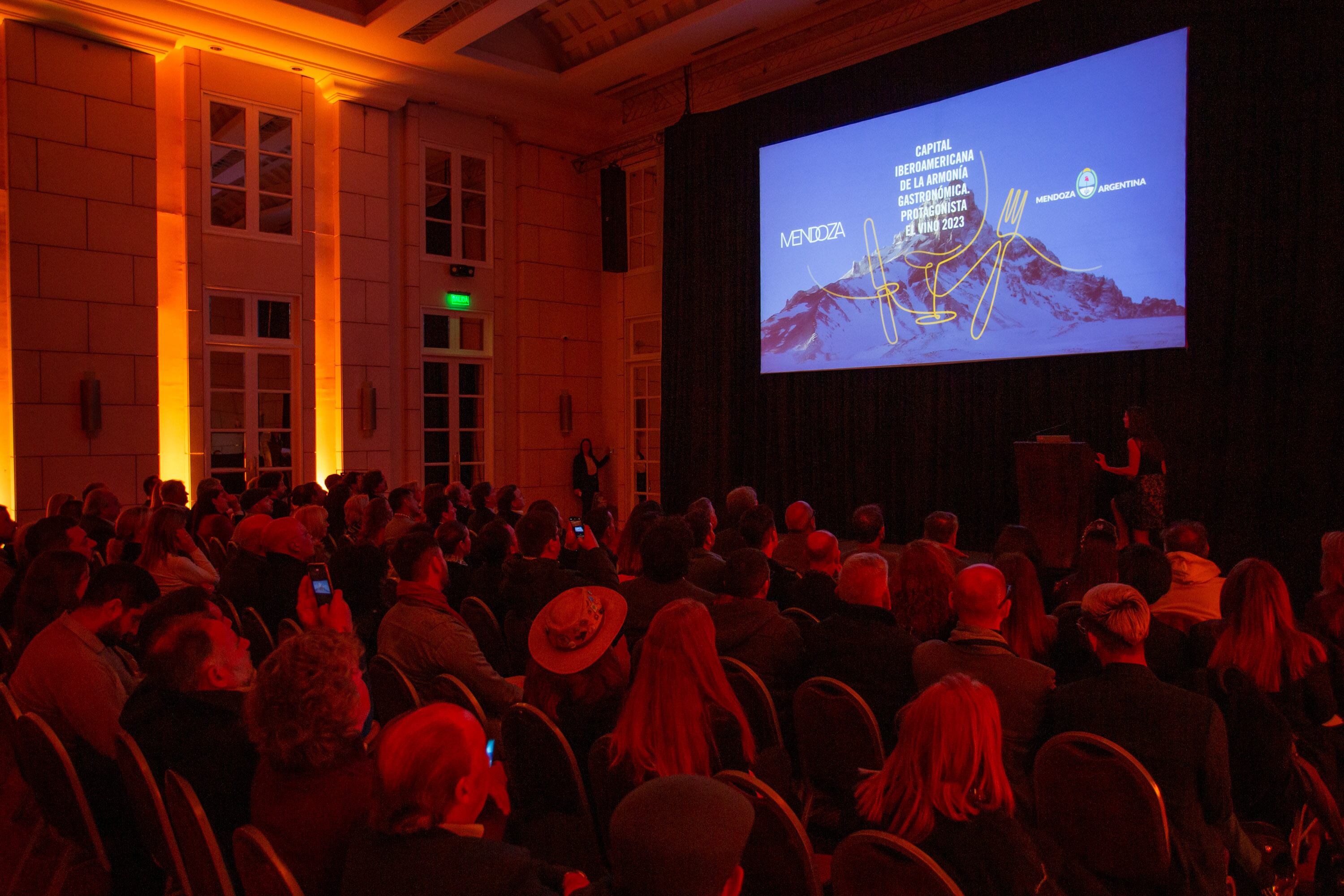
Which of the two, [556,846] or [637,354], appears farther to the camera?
[637,354]

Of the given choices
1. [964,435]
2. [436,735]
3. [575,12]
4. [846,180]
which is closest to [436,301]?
[575,12]

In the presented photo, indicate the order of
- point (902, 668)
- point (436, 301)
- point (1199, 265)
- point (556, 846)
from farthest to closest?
1. point (436, 301)
2. point (1199, 265)
3. point (902, 668)
4. point (556, 846)

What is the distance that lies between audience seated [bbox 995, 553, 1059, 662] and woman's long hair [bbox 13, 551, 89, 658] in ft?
10.3

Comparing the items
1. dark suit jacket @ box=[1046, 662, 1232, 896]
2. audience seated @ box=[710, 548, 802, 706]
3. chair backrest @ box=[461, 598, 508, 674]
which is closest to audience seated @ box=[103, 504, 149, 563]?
chair backrest @ box=[461, 598, 508, 674]

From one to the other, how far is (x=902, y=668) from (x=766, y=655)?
1.42 feet

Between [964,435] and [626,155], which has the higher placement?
[626,155]

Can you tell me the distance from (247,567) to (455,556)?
918 mm

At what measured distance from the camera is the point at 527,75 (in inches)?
421

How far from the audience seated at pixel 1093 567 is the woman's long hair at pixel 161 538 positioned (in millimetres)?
4158

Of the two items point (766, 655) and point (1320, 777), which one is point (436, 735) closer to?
point (766, 655)

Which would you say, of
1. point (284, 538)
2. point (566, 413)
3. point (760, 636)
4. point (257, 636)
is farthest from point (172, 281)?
point (760, 636)

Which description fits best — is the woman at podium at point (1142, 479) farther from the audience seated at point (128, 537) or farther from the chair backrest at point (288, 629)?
the audience seated at point (128, 537)

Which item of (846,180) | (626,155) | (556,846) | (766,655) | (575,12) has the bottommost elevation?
(556,846)

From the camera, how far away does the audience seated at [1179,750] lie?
200 cm
